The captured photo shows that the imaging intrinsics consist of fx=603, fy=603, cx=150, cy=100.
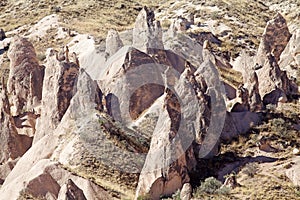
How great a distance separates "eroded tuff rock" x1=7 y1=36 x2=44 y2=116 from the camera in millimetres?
36219

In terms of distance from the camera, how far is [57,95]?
1196 inches

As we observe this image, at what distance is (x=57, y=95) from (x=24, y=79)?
8.65m

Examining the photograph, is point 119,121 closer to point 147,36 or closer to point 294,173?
point 294,173

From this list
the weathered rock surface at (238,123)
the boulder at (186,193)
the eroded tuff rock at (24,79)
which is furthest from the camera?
the eroded tuff rock at (24,79)

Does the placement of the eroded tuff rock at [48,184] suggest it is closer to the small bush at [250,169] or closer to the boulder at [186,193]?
the boulder at [186,193]

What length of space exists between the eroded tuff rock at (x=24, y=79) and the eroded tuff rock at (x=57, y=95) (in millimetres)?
4101

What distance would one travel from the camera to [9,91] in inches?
1543

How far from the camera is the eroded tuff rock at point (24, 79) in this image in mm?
36219

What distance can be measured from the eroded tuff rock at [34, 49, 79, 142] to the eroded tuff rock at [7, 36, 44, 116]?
161 inches

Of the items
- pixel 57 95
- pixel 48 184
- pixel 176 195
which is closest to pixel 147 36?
pixel 57 95

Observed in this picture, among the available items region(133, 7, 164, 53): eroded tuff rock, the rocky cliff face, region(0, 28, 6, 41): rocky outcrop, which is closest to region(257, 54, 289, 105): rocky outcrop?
the rocky cliff face

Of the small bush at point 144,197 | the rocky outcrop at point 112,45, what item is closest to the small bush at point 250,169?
the small bush at point 144,197

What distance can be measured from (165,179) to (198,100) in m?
6.31

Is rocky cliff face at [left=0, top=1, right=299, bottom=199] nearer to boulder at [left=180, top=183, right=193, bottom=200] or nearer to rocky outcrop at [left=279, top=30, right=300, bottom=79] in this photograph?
boulder at [left=180, top=183, right=193, bottom=200]
